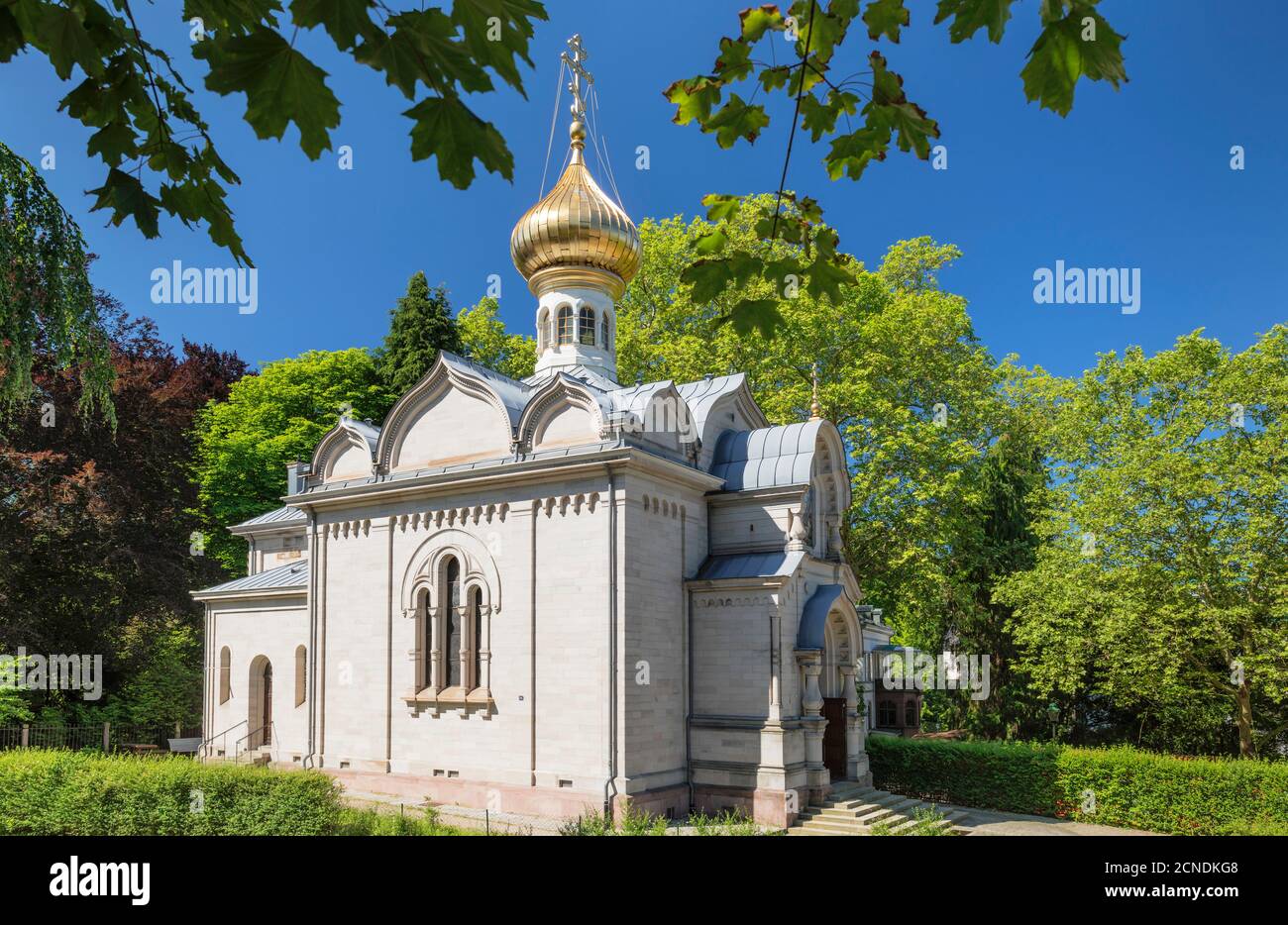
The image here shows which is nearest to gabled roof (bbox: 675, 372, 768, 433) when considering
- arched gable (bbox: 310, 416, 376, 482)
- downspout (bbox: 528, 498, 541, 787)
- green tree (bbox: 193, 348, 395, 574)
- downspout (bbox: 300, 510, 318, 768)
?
downspout (bbox: 528, 498, 541, 787)

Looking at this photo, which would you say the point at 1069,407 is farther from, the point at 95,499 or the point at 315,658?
the point at 95,499

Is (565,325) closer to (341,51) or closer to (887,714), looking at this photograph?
(887,714)

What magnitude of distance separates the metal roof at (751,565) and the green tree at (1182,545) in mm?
7709

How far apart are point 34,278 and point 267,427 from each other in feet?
73.2

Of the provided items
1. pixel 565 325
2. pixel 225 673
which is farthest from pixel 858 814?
pixel 225 673

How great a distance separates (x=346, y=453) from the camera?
20.4 meters

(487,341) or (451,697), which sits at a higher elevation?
(487,341)

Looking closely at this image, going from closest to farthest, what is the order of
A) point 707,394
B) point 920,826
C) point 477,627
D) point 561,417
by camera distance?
point 920,826
point 561,417
point 477,627
point 707,394

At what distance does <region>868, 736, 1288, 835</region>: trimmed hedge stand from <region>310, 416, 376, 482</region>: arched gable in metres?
13.0

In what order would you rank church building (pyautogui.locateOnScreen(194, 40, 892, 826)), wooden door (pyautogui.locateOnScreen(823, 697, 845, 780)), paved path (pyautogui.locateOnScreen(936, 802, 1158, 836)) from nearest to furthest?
church building (pyautogui.locateOnScreen(194, 40, 892, 826)) < paved path (pyautogui.locateOnScreen(936, 802, 1158, 836)) < wooden door (pyautogui.locateOnScreen(823, 697, 845, 780))

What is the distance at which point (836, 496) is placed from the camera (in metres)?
20.9

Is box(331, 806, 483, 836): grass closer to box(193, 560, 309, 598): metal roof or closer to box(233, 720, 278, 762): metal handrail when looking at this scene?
box(233, 720, 278, 762): metal handrail

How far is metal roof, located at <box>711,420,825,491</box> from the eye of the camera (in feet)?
61.1

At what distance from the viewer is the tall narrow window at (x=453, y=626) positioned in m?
18.3
